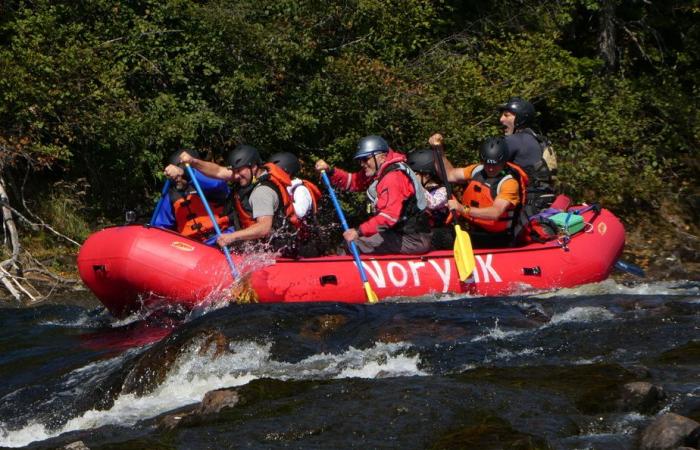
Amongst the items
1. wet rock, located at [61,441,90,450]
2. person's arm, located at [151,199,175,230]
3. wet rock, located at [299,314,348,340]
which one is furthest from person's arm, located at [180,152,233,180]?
wet rock, located at [61,441,90,450]

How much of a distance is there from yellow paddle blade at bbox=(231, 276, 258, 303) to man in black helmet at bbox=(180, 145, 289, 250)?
396 millimetres

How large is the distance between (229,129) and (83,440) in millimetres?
7633

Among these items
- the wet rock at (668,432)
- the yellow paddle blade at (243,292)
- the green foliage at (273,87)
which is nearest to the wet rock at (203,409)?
the wet rock at (668,432)

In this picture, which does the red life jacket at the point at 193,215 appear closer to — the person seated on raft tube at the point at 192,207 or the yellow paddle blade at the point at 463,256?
the person seated on raft tube at the point at 192,207

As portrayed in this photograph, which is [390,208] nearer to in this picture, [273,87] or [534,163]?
[534,163]

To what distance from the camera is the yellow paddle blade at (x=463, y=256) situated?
1038 cm

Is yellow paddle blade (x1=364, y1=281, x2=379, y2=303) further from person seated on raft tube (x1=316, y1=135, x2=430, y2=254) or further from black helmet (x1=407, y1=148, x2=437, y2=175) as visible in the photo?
black helmet (x1=407, y1=148, x2=437, y2=175)

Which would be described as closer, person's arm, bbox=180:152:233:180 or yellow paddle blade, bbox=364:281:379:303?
yellow paddle blade, bbox=364:281:379:303

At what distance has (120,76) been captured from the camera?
1335 centimetres

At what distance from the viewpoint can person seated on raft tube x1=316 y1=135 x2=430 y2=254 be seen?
10.5m

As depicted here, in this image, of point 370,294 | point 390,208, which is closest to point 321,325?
point 370,294

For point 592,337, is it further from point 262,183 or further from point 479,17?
point 479,17

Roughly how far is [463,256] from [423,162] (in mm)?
1291

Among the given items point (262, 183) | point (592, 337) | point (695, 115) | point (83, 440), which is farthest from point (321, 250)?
point (695, 115)
